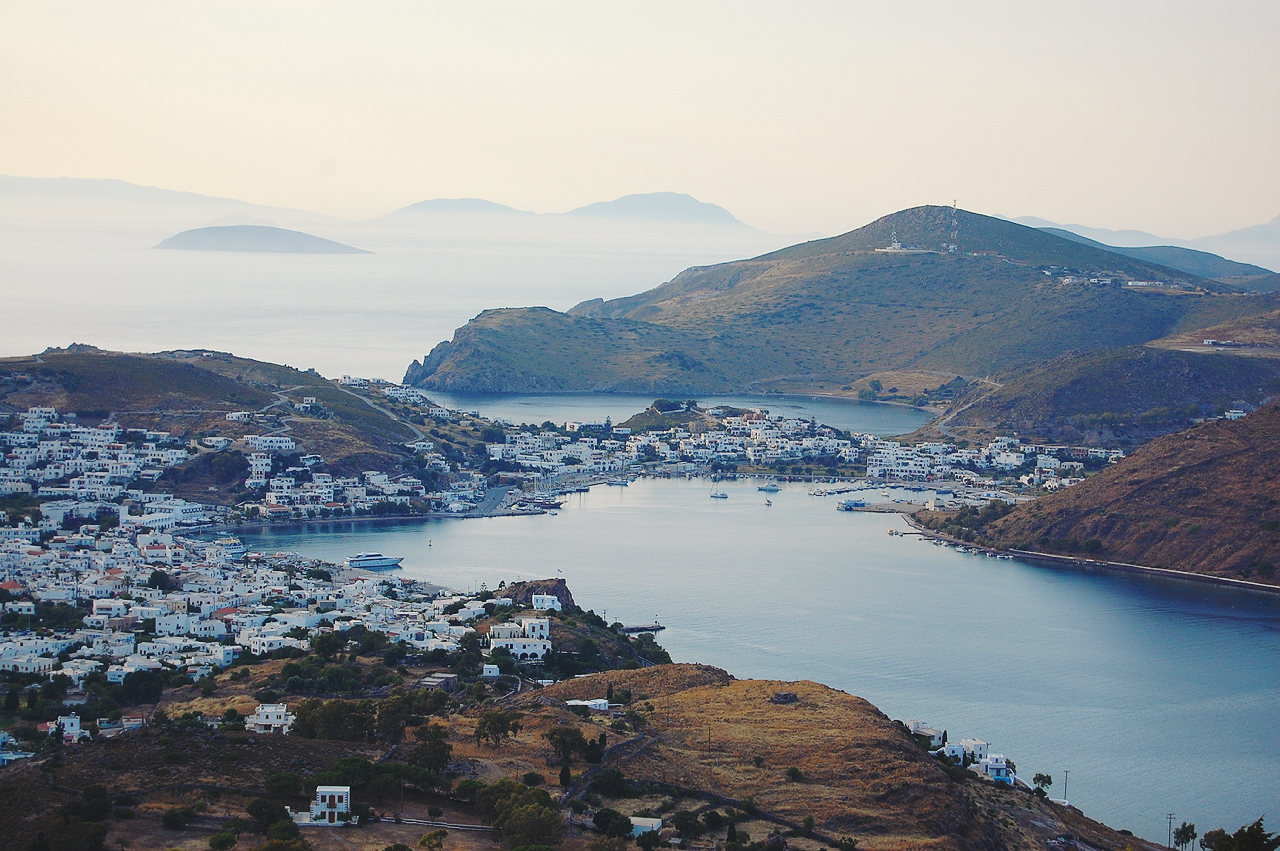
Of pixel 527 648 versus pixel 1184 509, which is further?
pixel 1184 509

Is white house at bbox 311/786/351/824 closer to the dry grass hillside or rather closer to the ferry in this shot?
the dry grass hillside

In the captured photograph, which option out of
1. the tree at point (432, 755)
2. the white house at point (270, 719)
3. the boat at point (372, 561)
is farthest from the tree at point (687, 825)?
the boat at point (372, 561)

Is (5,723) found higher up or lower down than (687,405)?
lower down

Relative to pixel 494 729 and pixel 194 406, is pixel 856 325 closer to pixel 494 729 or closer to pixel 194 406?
pixel 194 406

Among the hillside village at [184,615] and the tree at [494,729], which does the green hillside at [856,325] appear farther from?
the tree at [494,729]

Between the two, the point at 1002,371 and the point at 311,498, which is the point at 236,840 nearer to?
the point at 311,498

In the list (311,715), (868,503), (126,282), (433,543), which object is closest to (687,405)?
(868,503)

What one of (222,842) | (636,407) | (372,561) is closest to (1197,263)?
(636,407)
